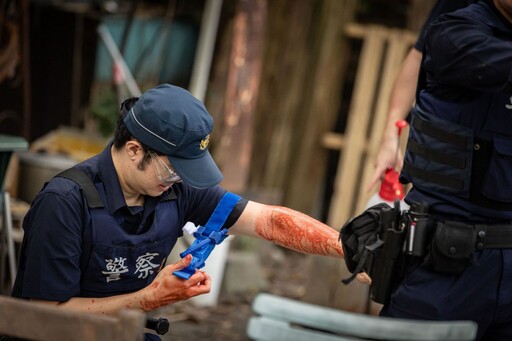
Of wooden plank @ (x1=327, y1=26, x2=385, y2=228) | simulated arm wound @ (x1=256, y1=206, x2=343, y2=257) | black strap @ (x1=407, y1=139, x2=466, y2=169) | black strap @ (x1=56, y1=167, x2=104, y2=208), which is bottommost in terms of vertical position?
wooden plank @ (x1=327, y1=26, x2=385, y2=228)

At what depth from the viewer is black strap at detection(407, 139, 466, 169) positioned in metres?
3.52

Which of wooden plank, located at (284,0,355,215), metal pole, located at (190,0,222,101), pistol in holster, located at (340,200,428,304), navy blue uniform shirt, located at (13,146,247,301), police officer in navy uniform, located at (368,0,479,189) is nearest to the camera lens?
navy blue uniform shirt, located at (13,146,247,301)

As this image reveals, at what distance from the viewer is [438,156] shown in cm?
355

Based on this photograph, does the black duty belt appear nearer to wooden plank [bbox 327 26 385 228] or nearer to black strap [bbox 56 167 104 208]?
black strap [bbox 56 167 104 208]

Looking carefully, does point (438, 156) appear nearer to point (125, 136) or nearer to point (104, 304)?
point (125, 136)

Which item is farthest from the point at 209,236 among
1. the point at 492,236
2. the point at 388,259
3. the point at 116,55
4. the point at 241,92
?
the point at 241,92

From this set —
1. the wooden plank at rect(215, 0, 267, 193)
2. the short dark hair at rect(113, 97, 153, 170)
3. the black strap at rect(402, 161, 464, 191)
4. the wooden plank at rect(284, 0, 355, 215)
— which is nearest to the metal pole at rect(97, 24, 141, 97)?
the wooden plank at rect(215, 0, 267, 193)

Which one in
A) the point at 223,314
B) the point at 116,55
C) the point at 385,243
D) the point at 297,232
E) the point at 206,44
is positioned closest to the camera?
the point at 385,243

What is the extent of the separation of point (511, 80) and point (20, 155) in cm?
366

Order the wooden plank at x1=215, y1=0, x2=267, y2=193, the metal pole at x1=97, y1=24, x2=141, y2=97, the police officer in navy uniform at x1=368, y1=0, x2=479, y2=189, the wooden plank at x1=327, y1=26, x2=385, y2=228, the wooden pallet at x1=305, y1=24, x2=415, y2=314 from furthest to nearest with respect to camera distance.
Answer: the wooden plank at x1=327, y1=26, x2=385, y2=228
the wooden pallet at x1=305, y1=24, x2=415, y2=314
the wooden plank at x1=215, y1=0, x2=267, y2=193
the metal pole at x1=97, y1=24, x2=141, y2=97
the police officer in navy uniform at x1=368, y1=0, x2=479, y2=189

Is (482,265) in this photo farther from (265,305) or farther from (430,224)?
(265,305)

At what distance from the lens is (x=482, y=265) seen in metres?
3.49

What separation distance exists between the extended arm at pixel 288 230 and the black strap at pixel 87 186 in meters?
0.64

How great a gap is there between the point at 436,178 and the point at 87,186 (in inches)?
49.6
